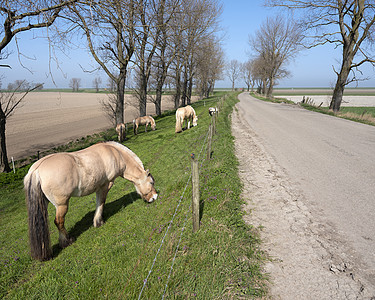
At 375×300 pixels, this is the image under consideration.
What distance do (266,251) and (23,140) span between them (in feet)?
86.6

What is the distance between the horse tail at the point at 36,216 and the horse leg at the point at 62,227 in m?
0.30

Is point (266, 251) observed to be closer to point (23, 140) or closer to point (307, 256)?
point (307, 256)

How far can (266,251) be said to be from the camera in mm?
4070

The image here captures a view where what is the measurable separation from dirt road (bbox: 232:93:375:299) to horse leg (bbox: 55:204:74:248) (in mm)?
4181

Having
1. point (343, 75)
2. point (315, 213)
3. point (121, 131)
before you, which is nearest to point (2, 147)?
point (121, 131)

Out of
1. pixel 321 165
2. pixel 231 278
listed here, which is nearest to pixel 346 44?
pixel 321 165

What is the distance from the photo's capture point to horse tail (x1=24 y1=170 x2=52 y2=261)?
451cm

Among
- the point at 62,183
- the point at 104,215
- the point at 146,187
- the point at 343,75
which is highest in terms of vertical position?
the point at 343,75

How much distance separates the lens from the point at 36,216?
4539 millimetres

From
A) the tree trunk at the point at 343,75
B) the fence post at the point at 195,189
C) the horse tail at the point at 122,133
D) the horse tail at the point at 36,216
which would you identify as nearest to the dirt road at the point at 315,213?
the fence post at the point at 195,189

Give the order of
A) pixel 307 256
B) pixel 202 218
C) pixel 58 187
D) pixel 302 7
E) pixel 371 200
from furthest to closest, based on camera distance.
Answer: pixel 302 7 < pixel 371 200 < pixel 202 218 < pixel 58 187 < pixel 307 256

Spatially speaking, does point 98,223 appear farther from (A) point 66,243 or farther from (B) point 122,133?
(B) point 122,133

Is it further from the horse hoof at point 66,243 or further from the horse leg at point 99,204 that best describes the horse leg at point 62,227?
the horse leg at point 99,204

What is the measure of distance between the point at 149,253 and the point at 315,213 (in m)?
3.97
